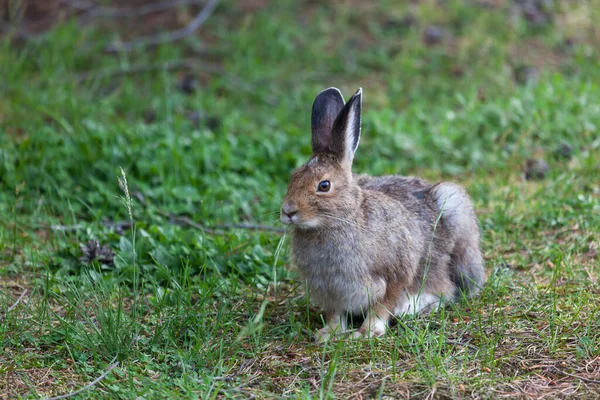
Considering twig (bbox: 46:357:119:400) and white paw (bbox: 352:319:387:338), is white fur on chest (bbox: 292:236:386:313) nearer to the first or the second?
white paw (bbox: 352:319:387:338)

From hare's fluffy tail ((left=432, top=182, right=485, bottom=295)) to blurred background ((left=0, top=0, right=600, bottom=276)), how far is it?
872 mm

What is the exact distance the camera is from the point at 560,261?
454cm

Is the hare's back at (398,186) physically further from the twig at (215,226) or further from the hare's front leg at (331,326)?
the twig at (215,226)

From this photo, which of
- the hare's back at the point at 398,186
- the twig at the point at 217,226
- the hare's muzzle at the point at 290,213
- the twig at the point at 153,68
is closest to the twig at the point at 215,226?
the twig at the point at 217,226

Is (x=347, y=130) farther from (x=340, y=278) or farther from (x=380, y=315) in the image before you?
(x=380, y=315)

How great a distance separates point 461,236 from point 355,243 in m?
0.81

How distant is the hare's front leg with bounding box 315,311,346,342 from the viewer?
13.4 feet

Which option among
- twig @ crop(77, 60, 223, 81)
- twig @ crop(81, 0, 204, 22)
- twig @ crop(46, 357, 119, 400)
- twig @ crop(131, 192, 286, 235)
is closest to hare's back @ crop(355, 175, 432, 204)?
twig @ crop(131, 192, 286, 235)

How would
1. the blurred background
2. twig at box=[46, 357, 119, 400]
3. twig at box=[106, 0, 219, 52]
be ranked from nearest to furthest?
1. twig at box=[46, 357, 119, 400]
2. the blurred background
3. twig at box=[106, 0, 219, 52]

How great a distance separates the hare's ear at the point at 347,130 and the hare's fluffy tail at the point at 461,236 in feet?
2.25

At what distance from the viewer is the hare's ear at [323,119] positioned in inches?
176

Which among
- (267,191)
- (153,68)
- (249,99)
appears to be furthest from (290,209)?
(153,68)

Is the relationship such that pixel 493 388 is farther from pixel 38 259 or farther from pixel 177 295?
pixel 38 259

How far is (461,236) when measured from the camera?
4.78 m
